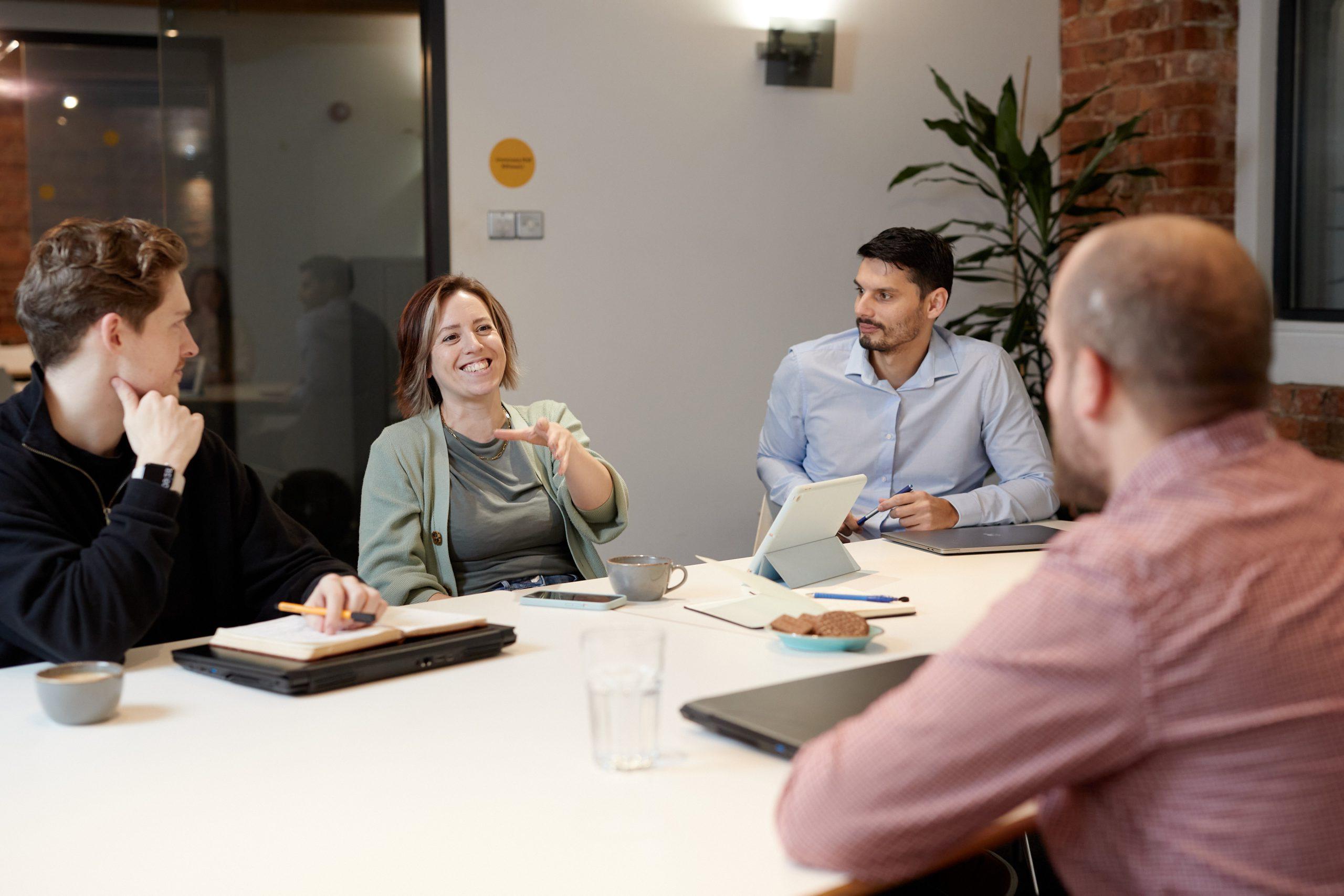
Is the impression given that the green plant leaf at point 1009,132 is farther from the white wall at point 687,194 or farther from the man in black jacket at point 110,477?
the man in black jacket at point 110,477

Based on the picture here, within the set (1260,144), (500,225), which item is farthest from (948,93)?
(500,225)

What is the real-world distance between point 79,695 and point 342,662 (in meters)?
0.31

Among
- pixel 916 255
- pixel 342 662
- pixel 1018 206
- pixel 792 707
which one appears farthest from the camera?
pixel 1018 206

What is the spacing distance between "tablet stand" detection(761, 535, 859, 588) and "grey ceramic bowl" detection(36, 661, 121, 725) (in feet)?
3.64

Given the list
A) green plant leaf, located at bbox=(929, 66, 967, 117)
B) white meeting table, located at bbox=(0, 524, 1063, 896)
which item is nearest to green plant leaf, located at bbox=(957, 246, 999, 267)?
green plant leaf, located at bbox=(929, 66, 967, 117)

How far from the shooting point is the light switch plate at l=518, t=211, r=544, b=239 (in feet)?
12.9

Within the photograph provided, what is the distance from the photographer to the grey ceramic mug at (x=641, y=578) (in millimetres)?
2010

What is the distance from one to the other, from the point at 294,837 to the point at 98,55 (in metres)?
5.48

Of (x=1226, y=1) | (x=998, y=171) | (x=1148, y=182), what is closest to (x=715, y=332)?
(x=998, y=171)

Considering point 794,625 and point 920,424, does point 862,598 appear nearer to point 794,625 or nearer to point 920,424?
point 794,625

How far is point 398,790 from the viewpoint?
3.95 ft

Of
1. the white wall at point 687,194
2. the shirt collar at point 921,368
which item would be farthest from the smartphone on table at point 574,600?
the white wall at point 687,194

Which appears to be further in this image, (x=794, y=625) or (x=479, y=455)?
(x=479, y=455)

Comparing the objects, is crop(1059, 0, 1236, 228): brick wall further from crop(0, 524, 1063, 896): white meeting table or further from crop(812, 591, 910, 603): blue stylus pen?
crop(0, 524, 1063, 896): white meeting table
